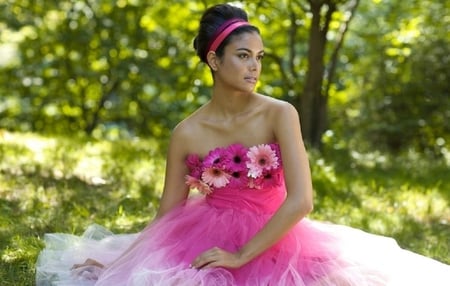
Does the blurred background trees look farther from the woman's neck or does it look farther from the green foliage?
the woman's neck

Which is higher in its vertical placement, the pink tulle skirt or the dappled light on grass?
the pink tulle skirt


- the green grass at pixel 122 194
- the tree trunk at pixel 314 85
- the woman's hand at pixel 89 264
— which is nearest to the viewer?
the woman's hand at pixel 89 264

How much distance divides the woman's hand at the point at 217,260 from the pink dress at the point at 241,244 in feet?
0.08

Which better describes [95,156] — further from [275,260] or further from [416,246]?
[275,260]

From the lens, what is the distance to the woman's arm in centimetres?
273

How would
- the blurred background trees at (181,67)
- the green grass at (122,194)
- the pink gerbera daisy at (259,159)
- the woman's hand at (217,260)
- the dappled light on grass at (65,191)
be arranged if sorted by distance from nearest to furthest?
the woman's hand at (217,260), the pink gerbera daisy at (259,159), the dappled light on grass at (65,191), the green grass at (122,194), the blurred background trees at (181,67)

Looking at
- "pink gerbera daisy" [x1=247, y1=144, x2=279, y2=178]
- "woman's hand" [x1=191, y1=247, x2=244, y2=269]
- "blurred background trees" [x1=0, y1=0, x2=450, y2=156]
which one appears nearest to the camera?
"woman's hand" [x1=191, y1=247, x2=244, y2=269]

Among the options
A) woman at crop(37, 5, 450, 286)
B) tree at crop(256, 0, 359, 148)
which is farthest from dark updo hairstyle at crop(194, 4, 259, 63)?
tree at crop(256, 0, 359, 148)

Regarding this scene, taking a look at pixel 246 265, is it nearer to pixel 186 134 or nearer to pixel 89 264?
pixel 186 134

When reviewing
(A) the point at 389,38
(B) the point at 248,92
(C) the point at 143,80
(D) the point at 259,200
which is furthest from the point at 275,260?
(C) the point at 143,80

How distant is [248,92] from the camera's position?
3066mm

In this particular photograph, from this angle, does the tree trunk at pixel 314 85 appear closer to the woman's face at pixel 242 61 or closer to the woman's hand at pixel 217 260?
the woman's face at pixel 242 61

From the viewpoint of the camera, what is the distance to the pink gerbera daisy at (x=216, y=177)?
9.91 ft

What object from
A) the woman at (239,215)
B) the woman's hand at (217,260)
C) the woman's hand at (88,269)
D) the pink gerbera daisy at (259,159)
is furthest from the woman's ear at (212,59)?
the woman's hand at (88,269)
